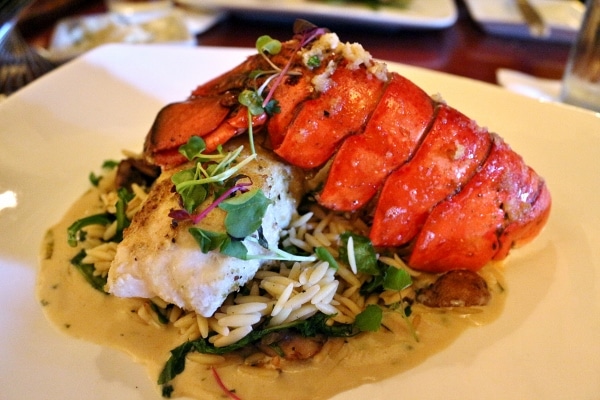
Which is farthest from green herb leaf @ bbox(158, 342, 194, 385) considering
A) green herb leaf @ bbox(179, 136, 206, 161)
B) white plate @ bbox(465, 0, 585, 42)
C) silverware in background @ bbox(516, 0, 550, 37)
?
silverware in background @ bbox(516, 0, 550, 37)

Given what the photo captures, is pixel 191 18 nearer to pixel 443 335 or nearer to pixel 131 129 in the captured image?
pixel 131 129

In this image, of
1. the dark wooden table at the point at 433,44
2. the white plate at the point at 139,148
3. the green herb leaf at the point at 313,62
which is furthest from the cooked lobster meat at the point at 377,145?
the dark wooden table at the point at 433,44

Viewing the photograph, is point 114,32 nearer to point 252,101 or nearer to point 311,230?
point 252,101

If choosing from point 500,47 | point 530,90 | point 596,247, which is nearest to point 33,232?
point 596,247

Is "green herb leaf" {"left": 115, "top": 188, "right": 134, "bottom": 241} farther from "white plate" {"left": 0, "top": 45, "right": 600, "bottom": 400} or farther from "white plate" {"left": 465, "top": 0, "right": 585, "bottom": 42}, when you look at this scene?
"white plate" {"left": 465, "top": 0, "right": 585, "bottom": 42}

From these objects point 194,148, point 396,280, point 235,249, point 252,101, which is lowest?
point 396,280

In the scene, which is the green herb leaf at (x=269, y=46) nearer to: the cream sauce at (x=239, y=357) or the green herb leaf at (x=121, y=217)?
the green herb leaf at (x=121, y=217)

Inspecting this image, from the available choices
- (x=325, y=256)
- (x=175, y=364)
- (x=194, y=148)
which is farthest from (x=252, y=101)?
(x=175, y=364)
